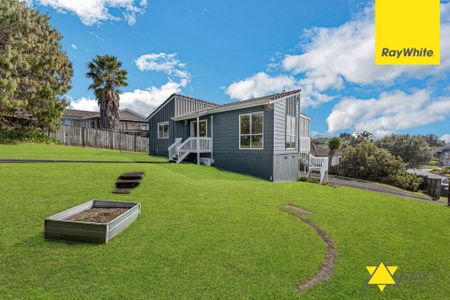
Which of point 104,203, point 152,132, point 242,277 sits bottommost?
point 242,277

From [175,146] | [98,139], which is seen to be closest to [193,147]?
[175,146]

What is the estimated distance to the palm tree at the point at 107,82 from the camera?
2458 centimetres

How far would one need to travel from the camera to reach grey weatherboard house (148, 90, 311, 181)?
471 inches

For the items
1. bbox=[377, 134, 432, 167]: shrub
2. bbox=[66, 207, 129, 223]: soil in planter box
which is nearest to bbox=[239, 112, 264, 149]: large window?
bbox=[66, 207, 129, 223]: soil in planter box

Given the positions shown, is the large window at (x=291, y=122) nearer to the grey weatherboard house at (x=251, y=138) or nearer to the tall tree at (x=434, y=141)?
the grey weatherboard house at (x=251, y=138)

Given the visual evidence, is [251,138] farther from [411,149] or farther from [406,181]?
[411,149]

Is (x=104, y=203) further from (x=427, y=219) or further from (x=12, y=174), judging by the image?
(x=427, y=219)

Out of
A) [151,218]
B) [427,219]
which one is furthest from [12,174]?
[427,219]

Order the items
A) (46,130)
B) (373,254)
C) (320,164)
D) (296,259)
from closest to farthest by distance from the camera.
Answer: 1. (296,259)
2. (373,254)
3. (320,164)
4. (46,130)

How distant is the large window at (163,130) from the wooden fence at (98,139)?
8.56m

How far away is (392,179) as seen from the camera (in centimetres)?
2083

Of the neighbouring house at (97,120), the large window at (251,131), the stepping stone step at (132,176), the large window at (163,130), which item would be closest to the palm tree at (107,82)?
the neighbouring house at (97,120)

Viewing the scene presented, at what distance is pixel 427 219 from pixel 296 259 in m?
4.81

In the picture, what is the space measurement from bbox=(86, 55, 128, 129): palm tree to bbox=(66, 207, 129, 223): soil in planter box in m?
24.2
